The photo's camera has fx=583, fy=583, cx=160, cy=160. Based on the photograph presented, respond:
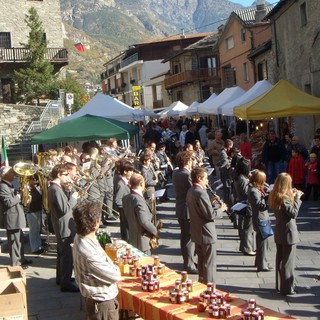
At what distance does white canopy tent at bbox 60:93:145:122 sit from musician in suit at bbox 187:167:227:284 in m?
11.3

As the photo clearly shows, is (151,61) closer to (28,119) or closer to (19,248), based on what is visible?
(28,119)

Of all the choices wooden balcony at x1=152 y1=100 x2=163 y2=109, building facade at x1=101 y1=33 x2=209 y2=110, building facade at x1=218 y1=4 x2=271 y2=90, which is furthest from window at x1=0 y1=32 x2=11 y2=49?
wooden balcony at x1=152 y1=100 x2=163 y2=109

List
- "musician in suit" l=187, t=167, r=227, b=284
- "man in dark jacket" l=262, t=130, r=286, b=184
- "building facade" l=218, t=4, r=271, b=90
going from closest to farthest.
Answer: "musician in suit" l=187, t=167, r=227, b=284
"man in dark jacket" l=262, t=130, r=286, b=184
"building facade" l=218, t=4, r=271, b=90

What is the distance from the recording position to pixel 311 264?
9.09m

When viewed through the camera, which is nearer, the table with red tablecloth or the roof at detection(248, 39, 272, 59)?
the table with red tablecloth

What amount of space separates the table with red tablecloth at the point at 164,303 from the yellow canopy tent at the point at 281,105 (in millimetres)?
9333

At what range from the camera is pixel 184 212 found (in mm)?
9242

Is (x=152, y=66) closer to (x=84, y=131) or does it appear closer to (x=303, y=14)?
(x=303, y=14)

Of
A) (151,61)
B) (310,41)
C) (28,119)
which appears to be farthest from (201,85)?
(310,41)

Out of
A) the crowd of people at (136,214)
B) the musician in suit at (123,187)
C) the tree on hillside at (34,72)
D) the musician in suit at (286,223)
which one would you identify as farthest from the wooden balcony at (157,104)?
the musician in suit at (286,223)

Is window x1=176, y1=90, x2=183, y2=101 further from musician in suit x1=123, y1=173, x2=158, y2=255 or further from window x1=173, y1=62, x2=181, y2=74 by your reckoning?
musician in suit x1=123, y1=173, x2=158, y2=255

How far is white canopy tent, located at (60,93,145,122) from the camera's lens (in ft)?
62.3

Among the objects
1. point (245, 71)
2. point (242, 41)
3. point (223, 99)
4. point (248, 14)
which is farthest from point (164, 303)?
point (248, 14)

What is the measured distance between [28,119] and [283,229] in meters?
27.5
